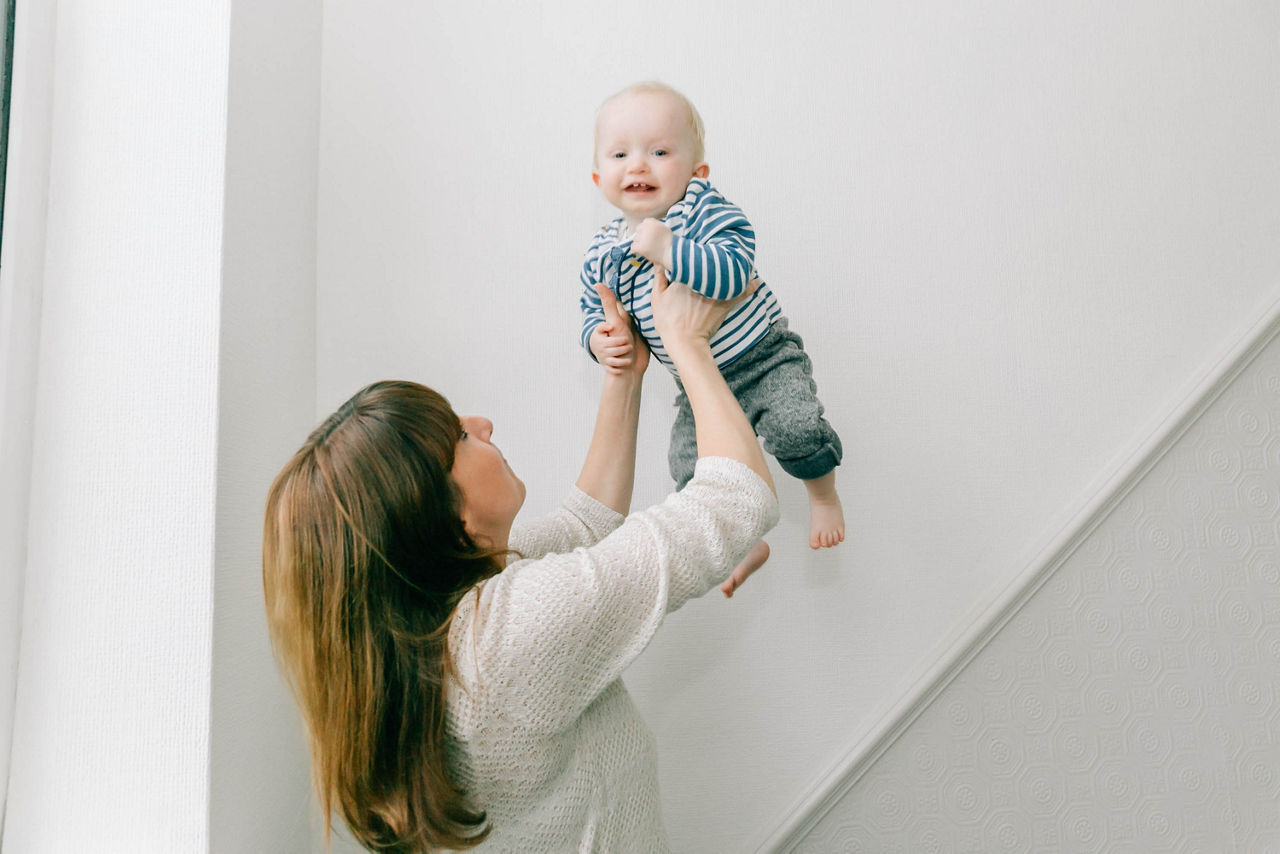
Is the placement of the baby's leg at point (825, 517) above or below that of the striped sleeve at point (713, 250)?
below

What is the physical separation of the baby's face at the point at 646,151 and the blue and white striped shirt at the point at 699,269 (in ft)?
0.11

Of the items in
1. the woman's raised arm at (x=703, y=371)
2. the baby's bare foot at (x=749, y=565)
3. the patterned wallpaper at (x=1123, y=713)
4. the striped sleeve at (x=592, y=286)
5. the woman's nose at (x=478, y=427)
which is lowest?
the patterned wallpaper at (x=1123, y=713)

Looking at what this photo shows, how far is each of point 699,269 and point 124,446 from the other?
73 centimetres

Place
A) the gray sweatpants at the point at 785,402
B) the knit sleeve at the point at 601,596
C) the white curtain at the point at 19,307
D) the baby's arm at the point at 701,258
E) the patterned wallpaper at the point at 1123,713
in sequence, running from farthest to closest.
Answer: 1. the patterned wallpaper at the point at 1123,713
2. the gray sweatpants at the point at 785,402
3. the baby's arm at the point at 701,258
4. the white curtain at the point at 19,307
5. the knit sleeve at the point at 601,596

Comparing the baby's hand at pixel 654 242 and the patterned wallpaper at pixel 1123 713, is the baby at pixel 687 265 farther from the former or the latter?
the patterned wallpaper at pixel 1123 713

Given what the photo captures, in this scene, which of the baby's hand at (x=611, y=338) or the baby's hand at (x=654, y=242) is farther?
the baby's hand at (x=611, y=338)

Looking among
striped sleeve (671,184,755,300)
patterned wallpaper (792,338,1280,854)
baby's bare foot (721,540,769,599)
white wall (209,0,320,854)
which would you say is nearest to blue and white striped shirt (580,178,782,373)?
striped sleeve (671,184,755,300)

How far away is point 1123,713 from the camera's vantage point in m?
1.60

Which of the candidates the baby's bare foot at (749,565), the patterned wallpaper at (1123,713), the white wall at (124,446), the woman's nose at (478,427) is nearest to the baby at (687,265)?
the baby's bare foot at (749,565)

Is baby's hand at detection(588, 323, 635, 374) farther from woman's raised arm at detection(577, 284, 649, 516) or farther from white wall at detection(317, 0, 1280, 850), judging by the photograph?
white wall at detection(317, 0, 1280, 850)

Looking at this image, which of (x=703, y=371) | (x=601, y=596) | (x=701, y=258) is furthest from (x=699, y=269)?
(x=601, y=596)

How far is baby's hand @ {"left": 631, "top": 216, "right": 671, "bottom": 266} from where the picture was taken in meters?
1.05

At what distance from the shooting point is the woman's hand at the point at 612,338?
1.21 metres

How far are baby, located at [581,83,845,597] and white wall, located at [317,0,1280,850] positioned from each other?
415mm
